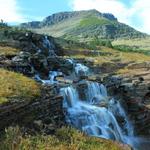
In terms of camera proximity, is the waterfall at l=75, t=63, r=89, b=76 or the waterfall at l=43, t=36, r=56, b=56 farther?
the waterfall at l=43, t=36, r=56, b=56

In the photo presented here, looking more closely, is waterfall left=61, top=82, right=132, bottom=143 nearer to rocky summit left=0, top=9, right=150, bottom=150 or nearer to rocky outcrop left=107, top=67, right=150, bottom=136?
rocky summit left=0, top=9, right=150, bottom=150

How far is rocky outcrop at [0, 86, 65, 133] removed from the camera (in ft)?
100

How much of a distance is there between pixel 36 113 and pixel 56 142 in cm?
650

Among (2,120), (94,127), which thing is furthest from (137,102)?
(2,120)

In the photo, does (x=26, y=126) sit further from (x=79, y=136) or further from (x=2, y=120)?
(x=79, y=136)

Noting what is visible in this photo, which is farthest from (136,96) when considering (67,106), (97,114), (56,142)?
(56,142)

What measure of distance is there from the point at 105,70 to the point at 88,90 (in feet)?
113

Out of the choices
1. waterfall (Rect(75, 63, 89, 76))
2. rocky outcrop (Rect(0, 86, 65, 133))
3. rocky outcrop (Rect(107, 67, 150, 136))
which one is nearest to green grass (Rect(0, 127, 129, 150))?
rocky outcrop (Rect(0, 86, 65, 133))

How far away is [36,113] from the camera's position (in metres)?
34.1

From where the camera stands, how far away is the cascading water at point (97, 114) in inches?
1750

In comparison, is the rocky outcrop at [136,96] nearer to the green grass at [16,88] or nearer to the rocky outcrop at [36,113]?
the rocky outcrop at [36,113]

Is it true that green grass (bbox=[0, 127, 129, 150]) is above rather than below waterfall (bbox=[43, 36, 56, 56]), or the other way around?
below

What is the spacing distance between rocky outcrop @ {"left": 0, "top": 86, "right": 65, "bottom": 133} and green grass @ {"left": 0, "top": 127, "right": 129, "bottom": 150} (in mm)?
1406

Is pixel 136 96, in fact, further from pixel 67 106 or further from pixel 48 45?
pixel 48 45
